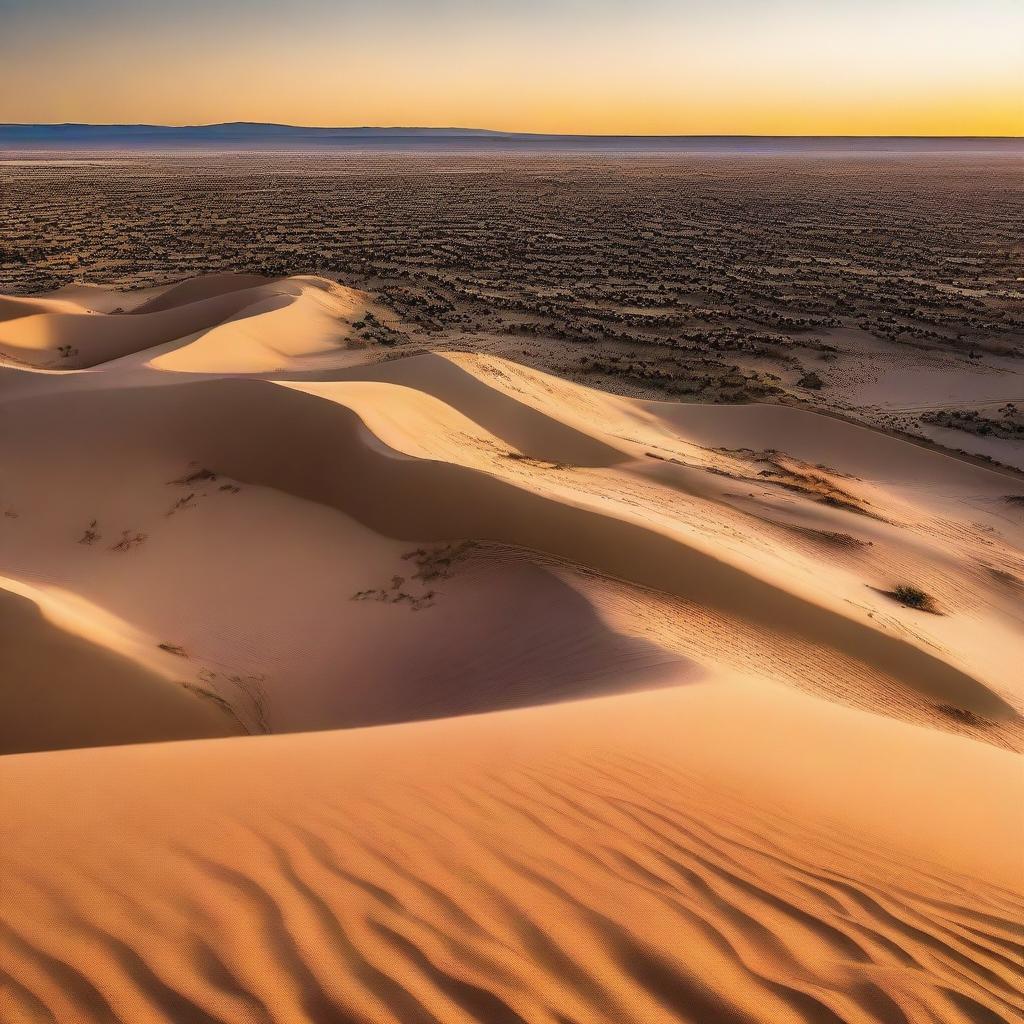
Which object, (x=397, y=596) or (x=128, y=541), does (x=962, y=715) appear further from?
(x=128, y=541)

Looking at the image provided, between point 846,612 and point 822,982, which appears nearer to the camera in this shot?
point 822,982

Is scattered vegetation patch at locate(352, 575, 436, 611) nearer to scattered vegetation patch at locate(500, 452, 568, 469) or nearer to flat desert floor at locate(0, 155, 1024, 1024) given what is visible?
flat desert floor at locate(0, 155, 1024, 1024)

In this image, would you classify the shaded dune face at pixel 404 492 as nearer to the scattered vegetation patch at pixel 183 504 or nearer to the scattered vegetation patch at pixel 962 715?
the scattered vegetation patch at pixel 962 715

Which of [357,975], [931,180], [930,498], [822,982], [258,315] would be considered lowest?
[930,498]

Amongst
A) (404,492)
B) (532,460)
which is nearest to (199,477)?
(404,492)

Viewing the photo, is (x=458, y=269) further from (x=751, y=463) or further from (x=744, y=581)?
(x=744, y=581)

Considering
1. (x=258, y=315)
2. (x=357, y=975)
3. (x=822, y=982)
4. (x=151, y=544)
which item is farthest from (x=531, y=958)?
(x=258, y=315)

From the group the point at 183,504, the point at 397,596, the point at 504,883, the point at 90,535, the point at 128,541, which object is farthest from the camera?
the point at 183,504
